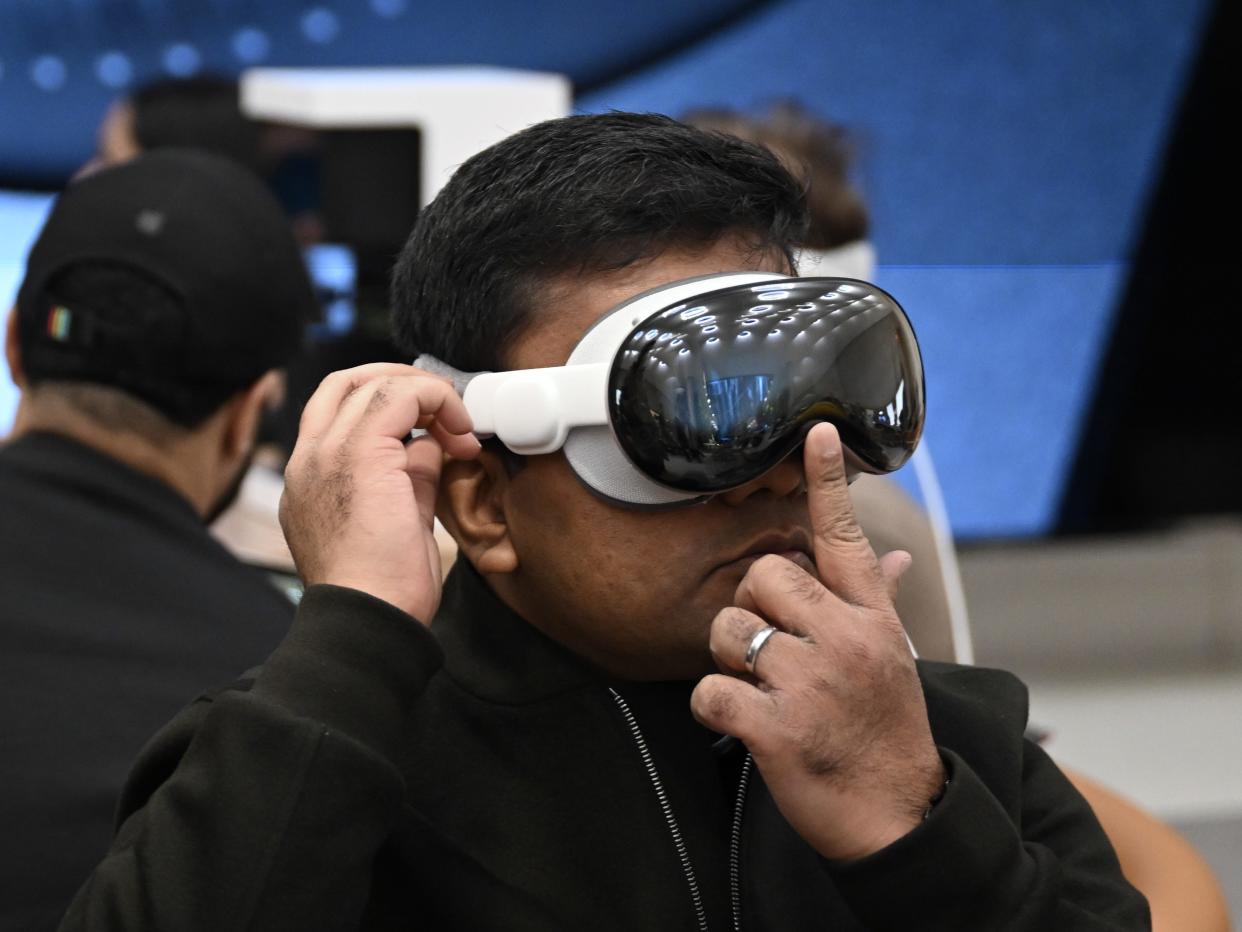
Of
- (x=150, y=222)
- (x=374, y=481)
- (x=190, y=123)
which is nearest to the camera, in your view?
(x=374, y=481)

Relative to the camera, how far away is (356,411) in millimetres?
1131

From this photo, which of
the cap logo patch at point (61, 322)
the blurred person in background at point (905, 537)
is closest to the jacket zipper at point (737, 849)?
the blurred person in background at point (905, 537)

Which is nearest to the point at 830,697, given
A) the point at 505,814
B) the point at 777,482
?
the point at 777,482

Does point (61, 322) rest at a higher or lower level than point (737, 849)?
higher

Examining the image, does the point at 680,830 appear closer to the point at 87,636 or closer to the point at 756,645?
the point at 756,645

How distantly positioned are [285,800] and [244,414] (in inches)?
42.6

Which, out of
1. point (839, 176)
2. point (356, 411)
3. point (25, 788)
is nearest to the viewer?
point (356, 411)

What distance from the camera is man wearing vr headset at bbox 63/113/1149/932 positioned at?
102 centimetres

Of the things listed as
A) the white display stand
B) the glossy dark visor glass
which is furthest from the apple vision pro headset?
the white display stand

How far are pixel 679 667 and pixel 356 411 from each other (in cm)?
32

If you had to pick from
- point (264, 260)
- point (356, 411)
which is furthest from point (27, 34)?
point (356, 411)

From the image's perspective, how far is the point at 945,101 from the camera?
4125 mm

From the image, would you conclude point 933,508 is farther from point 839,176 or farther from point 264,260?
point 264,260

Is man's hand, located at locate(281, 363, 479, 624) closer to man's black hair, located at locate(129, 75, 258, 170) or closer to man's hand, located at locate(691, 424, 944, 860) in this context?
man's hand, located at locate(691, 424, 944, 860)
